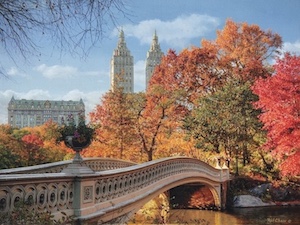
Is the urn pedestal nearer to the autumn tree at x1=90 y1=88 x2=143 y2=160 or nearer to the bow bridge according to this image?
the bow bridge

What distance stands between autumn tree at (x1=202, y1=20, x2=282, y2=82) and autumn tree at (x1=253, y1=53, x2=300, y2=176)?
12424 millimetres

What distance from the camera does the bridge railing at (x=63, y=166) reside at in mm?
8894

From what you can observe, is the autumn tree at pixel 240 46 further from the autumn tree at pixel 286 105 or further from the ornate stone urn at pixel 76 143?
the ornate stone urn at pixel 76 143

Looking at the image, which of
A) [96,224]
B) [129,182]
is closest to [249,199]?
[129,182]

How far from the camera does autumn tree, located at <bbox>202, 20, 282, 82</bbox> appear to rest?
3023cm

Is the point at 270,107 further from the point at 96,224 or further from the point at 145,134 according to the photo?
the point at 96,224

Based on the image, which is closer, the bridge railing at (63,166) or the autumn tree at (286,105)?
the bridge railing at (63,166)

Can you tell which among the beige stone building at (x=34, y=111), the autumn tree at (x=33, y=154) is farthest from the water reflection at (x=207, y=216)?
the beige stone building at (x=34, y=111)

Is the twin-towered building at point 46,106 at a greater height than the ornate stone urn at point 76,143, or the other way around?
the twin-towered building at point 46,106

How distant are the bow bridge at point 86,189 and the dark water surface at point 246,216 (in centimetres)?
430

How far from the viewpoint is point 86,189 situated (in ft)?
21.6

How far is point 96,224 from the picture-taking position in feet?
22.1

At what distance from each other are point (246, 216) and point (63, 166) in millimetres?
9211

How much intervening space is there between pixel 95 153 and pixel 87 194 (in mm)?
14388
